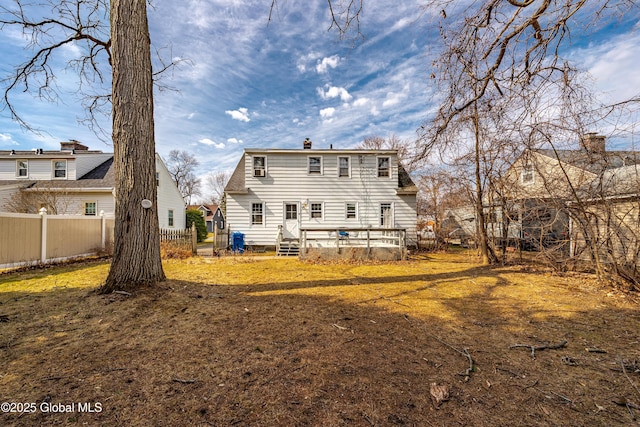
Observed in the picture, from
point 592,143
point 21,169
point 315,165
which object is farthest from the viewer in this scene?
point 21,169

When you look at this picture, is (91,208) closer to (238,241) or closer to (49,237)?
(49,237)

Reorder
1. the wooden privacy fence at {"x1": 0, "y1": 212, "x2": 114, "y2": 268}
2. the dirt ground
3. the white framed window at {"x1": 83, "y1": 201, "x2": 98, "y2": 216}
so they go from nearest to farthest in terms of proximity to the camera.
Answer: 1. the dirt ground
2. the wooden privacy fence at {"x1": 0, "y1": 212, "x2": 114, "y2": 268}
3. the white framed window at {"x1": 83, "y1": 201, "x2": 98, "y2": 216}

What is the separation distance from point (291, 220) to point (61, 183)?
13919 mm

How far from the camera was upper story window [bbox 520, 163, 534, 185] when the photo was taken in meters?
7.14

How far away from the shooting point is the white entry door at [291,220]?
14.1 m

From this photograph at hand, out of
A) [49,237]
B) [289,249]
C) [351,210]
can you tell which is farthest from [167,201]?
[351,210]

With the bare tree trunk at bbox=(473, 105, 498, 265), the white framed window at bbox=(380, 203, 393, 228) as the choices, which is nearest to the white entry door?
the white framed window at bbox=(380, 203, 393, 228)

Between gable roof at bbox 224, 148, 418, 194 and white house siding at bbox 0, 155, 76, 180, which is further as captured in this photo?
white house siding at bbox 0, 155, 76, 180

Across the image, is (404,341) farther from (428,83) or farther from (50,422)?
(428,83)

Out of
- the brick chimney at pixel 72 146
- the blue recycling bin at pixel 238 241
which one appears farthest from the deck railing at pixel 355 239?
the brick chimney at pixel 72 146

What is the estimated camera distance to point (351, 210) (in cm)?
1448

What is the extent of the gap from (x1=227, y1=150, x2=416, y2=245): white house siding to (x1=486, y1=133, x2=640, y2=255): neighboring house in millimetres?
6223

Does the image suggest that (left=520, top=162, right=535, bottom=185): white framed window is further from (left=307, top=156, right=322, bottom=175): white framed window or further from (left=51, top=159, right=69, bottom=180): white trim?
(left=51, top=159, right=69, bottom=180): white trim

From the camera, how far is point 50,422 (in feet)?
5.76
